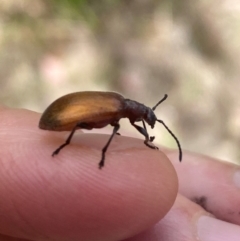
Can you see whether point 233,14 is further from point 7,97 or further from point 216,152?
point 7,97

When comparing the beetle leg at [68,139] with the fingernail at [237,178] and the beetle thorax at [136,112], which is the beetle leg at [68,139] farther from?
the fingernail at [237,178]

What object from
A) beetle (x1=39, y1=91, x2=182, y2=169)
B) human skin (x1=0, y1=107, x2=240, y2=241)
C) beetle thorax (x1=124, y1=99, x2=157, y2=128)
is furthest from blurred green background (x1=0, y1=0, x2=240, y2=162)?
human skin (x1=0, y1=107, x2=240, y2=241)

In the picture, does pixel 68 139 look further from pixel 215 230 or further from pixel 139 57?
pixel 139 57

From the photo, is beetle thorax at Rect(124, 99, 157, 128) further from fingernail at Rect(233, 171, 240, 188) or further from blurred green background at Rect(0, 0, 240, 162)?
blurred green background at Rect(0, 0, 240, 162)

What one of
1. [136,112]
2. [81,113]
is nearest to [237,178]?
[136,112]

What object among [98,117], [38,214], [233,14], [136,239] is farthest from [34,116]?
[233,14]
